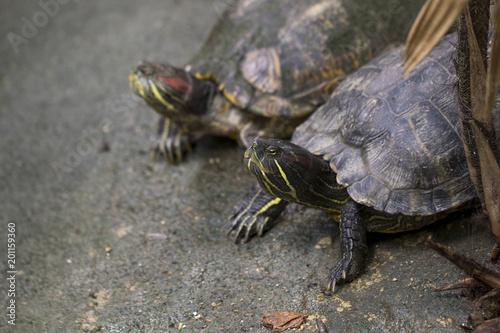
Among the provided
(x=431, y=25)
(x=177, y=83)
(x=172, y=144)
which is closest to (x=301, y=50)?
(x=177, y=83)

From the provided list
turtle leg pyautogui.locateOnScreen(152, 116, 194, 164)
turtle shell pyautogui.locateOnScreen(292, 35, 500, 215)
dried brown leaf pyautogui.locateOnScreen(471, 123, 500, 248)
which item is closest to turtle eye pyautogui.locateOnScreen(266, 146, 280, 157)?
turtle shell pyautogui.locateOnScreen(292, 35, 500, 215)

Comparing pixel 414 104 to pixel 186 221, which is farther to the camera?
pixel 186 221

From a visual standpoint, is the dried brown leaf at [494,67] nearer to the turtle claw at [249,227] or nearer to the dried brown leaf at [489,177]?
the dried brown leaf at [489,177]

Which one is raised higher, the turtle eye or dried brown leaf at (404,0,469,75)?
dried brown leaf at (404,0,469,75)

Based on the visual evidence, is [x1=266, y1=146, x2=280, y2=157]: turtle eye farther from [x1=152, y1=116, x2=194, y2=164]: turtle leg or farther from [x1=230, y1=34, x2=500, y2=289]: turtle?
[x1=152, y1=116, x2=194, y2=164]: turtle leg

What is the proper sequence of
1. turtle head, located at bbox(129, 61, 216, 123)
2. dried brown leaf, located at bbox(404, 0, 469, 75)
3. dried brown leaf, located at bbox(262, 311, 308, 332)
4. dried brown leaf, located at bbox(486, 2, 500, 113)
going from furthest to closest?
turtle head, located at bbox(129, 61, 216, 123)
dried brown leaf, located at bbox(262, 311, 308, 332)
dried brown leaf, located at bbox(486, 2, 500, 113)
dried brown leaf, located at bbox(404, 0, 469, 75)

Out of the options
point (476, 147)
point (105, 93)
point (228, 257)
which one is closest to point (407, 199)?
point (476, 147)

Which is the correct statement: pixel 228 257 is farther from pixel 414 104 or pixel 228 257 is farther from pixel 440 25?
pixel 440 25
